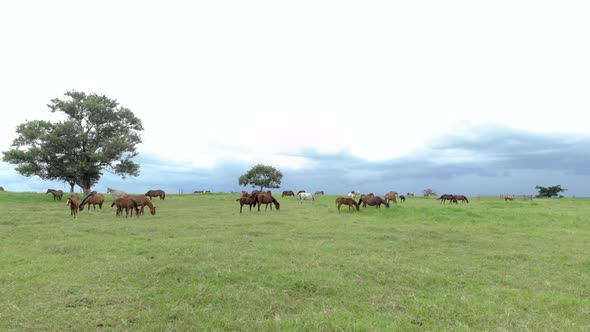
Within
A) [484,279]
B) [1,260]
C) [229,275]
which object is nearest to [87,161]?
[1,260]

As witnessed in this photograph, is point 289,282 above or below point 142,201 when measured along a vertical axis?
below

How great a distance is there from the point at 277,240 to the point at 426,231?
817cm

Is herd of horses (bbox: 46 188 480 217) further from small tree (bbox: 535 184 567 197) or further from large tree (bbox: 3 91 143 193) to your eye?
small tree (bbox: 535 184 567 197)

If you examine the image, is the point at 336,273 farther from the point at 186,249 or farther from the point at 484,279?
the point at 186,249

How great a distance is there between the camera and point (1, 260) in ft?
35.0

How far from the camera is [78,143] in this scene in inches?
1646

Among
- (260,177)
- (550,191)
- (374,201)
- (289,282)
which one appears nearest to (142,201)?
(374,201)

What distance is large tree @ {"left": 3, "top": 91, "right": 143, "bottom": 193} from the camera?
129 feet

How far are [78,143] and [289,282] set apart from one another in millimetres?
43409

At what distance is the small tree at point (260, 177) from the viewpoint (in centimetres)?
8712

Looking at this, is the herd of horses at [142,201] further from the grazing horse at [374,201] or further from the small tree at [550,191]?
the small tree at [550,191]

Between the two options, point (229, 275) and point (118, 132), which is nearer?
point (229, 275)

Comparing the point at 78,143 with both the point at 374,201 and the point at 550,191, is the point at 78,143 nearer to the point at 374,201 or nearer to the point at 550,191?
the point at 374,201

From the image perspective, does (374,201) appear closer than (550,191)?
Yes
